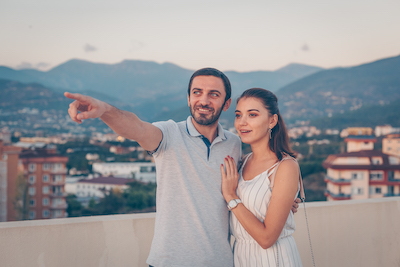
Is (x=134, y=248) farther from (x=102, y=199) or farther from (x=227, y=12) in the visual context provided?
(x=227, y=12)

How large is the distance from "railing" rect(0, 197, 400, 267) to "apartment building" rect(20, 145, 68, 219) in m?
37.3

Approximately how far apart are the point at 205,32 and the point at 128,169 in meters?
23.9

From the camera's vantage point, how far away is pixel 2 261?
185 cm

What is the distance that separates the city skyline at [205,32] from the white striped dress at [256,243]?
4582 cm

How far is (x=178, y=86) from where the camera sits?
5362 cm

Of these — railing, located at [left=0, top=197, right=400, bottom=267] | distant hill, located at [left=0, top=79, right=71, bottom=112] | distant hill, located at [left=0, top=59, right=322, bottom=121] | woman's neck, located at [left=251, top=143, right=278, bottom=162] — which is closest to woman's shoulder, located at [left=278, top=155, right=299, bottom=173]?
woman's neck, located at [left=251, top=143, right=278, bottom=162]

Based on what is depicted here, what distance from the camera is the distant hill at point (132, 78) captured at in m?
49.8

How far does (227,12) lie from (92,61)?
25592mm

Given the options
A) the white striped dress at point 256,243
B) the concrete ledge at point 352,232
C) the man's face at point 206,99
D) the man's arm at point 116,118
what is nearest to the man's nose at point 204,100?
the man's face at point 206,99

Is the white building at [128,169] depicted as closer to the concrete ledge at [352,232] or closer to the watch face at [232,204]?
the concrete ledge at [352,232]

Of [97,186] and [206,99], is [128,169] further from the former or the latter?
[206,99]

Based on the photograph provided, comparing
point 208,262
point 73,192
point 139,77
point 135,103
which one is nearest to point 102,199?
point 73,192

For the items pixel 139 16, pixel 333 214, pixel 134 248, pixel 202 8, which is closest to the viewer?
pixel 134 248

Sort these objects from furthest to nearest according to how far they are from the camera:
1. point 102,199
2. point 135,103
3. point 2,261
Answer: point 135,103 < point 102,199 < point 2,261
